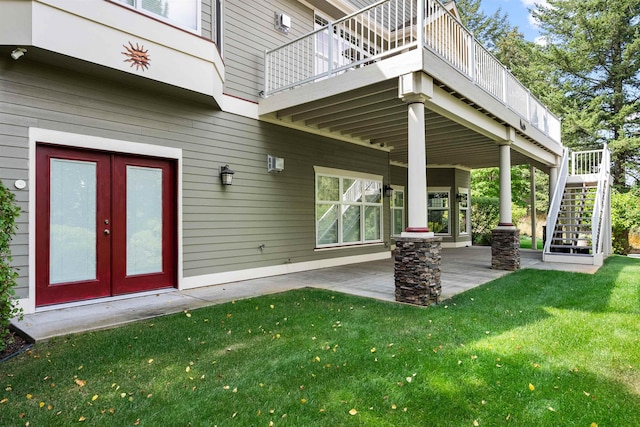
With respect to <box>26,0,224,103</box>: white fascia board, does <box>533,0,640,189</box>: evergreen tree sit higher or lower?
higher

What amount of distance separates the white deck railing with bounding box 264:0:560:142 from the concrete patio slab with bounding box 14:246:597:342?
11.8 ft

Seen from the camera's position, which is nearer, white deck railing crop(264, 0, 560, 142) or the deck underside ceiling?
white deck railing crop(264, 0, 560, 142)

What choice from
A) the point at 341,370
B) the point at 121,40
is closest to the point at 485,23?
the point at 121,40

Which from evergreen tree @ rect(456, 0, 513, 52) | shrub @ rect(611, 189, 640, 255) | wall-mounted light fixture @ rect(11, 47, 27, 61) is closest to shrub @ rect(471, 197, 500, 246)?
shrub @ rect(611, 189, 640, 255)

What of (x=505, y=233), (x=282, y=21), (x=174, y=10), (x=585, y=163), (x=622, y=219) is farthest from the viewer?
(x=622, y=219)

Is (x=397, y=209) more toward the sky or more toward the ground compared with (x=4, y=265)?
more toward the sky

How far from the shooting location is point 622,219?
1269 centimetres

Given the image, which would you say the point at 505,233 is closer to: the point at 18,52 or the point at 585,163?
the point at 585,163

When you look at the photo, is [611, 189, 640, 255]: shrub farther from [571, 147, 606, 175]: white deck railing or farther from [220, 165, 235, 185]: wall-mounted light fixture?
[220, 165, 235, 185]: wall-mounted light fixture

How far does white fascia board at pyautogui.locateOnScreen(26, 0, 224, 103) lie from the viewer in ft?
13.7

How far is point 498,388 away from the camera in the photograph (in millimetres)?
2672

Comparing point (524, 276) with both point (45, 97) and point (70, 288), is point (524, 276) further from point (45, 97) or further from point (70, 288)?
point (45, 97)

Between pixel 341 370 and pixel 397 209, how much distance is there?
10459 millimetres

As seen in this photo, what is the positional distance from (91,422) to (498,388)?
2.80 meters
